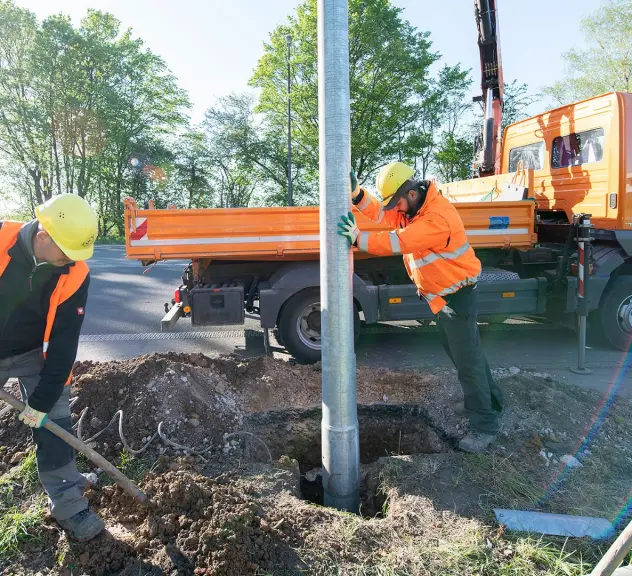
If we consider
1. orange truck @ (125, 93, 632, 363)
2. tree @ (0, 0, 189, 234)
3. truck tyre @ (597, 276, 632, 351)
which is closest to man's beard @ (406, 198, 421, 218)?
orange truck @ (125, 93, 632, 363)

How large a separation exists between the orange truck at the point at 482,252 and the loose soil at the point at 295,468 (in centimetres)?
84

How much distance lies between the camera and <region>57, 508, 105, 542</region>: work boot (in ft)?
8.27

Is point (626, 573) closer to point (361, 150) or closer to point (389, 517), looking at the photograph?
point (389, 517)

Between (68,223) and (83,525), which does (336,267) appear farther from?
(83,525)

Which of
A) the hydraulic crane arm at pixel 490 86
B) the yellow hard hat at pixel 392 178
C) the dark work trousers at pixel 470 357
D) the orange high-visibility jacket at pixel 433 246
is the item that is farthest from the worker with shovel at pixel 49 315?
the hydraulic crane arm at pixel 490 86

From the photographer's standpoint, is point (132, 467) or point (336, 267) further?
point (132, 467)

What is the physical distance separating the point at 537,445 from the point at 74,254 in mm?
3171

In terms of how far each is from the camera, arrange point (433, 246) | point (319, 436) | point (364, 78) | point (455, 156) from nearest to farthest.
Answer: point (433, 246), point (319, 436), point (364, 78), point (455, 156)

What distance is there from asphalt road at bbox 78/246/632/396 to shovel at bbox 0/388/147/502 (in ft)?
10.3

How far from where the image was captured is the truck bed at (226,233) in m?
4.98

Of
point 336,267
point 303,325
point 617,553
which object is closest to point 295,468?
point 336,267

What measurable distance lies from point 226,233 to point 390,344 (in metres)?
2.56

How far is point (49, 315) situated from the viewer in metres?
2.40

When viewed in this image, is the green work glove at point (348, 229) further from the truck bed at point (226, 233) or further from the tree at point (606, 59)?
the tree at point (606, 59)
